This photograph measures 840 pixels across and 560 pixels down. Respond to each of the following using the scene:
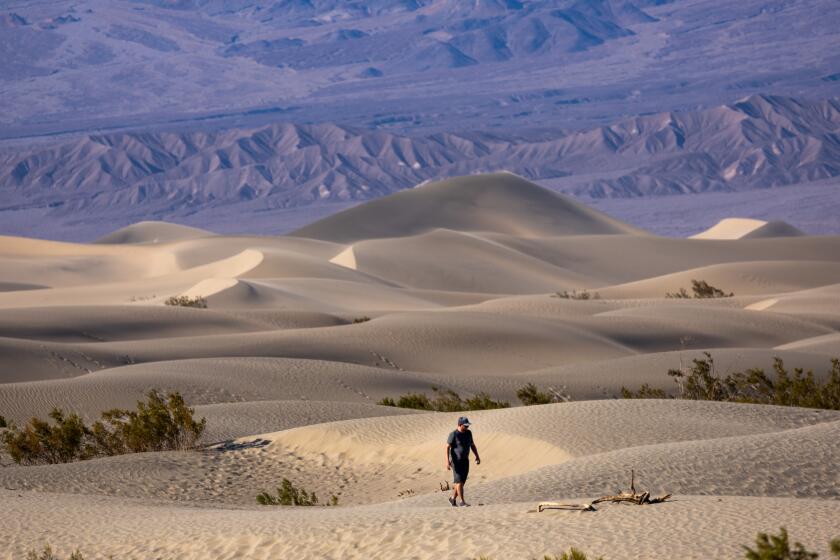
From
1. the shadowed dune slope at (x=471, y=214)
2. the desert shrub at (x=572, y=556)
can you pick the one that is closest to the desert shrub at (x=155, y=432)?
the desert shrub at (x=572, y=556)

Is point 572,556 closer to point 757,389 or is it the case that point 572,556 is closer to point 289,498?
point 289,498

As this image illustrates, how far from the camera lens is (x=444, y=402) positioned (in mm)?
24844

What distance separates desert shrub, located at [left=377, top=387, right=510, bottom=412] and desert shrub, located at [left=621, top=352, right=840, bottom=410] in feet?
8.48

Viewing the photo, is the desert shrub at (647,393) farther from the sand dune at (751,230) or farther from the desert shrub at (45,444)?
the sand dune at (751,230)

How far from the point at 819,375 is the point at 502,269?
4387 centimetres

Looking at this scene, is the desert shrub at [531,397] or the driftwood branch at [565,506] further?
the desert shrub at [531,397]

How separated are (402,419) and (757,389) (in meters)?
8.84

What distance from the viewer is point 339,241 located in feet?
293

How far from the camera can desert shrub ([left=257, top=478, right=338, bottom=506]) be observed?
1641 centimetres

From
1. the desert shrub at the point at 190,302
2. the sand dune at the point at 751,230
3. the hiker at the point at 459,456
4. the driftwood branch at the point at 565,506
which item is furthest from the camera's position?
the sand dune at the point at 751,230

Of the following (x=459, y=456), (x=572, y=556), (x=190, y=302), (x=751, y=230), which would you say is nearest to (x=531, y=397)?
(x=459, y=456)

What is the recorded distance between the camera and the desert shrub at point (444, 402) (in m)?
24.0

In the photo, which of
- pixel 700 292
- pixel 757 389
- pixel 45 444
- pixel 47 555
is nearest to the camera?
pixel 47 555

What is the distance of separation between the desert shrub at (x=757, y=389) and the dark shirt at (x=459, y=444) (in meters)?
11.4
